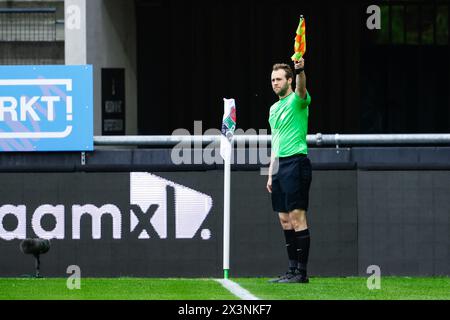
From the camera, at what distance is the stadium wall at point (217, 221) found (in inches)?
538

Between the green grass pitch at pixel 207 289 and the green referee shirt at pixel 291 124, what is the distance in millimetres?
1234

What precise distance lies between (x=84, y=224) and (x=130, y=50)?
9.23 meters

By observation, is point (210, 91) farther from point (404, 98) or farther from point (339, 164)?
point (339, 164)

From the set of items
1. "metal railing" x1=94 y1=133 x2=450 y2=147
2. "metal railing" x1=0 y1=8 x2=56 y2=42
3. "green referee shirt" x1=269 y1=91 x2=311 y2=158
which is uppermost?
"metal railing" x1=0 y1=8 x2=56 y2=42

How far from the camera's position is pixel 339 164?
13.7 m

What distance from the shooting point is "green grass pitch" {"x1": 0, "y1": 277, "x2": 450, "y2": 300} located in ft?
33.4

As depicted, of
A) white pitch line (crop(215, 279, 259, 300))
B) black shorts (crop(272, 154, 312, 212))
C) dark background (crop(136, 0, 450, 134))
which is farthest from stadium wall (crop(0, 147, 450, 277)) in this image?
dark background (crop(136, 0, 450, 134))

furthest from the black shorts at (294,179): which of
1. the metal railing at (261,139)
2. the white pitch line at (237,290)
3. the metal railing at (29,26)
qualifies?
the metal railing at (29,26)

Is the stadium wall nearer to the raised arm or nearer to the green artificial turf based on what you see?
the green artificial turf

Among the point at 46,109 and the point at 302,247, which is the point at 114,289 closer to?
the point at 302,247

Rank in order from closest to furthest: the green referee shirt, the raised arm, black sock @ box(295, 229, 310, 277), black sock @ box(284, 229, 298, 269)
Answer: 1. the raised arm
2. the green referee shirt
3. black sock @ box(295, 229, 310, 277)
4. black sock @ box(284, 229, 298, 269)

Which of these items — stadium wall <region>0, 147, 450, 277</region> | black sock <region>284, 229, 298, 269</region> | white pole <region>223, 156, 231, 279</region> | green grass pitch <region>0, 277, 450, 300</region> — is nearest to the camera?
green grass pitch <region>0, 277, 450, 300</region>

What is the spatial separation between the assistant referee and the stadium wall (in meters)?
2.11

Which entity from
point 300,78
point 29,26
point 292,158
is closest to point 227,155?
point 292,158
